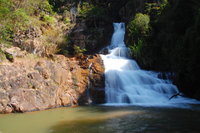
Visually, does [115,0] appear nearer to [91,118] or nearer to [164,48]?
[164,48]

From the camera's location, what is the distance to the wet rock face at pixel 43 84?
36.7ft

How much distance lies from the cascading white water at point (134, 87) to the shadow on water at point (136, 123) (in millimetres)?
3727

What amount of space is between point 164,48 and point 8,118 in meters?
11.2

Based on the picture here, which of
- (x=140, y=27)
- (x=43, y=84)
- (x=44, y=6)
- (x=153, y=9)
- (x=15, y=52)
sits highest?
(x=44, y=6)

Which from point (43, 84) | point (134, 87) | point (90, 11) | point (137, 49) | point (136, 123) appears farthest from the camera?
point (90, 11)

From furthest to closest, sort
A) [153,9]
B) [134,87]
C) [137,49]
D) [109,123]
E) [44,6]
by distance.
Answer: [44,6] → [153,9] → [137,49] → [134,87] → [109,123]

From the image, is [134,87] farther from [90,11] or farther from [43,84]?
[90,11]

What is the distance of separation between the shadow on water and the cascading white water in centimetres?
373

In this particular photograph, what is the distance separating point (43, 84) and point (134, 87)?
561 centimetres

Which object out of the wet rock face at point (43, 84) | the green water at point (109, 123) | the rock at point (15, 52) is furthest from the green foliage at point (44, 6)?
the green water at point (109, 123)

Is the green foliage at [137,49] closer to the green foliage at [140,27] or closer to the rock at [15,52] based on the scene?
the green foliage at [140,27]

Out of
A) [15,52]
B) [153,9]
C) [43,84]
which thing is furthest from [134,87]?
[153,9]

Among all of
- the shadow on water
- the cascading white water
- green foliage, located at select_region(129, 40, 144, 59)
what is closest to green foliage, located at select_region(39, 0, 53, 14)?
the cascading white water

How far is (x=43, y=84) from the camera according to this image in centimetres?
1253
